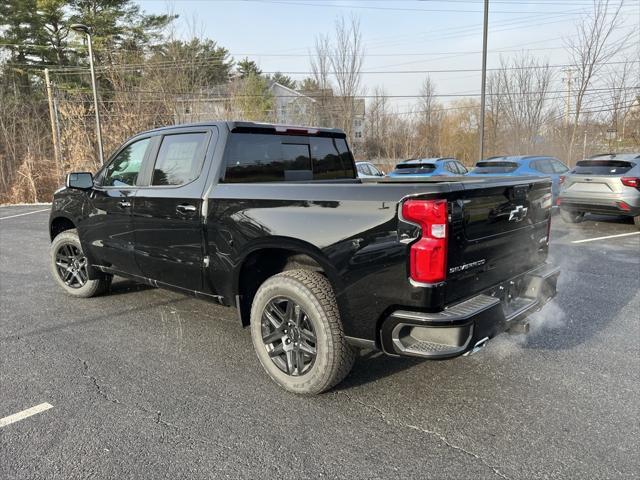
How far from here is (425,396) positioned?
3.19m

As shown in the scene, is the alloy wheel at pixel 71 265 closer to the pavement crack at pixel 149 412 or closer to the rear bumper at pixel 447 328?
the pavement crack at pixel 149 412

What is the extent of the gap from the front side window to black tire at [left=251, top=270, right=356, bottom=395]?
2.02m

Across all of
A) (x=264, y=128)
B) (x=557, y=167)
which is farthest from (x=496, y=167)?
(x=264, y=128)

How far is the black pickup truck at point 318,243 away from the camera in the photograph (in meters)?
2.63

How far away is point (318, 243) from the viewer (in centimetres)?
296

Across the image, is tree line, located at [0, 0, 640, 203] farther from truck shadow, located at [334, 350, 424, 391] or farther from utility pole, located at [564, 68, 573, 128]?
truck shadow, located at [334, 350, 424, 391]

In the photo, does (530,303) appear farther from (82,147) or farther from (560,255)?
(82,147)

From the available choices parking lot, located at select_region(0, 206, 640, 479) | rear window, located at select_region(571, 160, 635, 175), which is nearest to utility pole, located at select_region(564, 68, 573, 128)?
rear window, located at select_region(571, 160, 635, 175)

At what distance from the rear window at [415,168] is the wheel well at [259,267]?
9.84 meters

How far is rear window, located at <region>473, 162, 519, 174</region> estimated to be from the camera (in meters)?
11.3

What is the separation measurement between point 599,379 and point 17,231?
12563 mm

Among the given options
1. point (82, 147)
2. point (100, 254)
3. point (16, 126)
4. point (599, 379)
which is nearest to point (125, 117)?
point (82, 147)

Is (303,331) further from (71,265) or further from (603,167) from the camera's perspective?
(603,167)

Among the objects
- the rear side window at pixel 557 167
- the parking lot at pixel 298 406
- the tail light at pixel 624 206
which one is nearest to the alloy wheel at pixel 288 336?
the parking lot at pixel 298 406
